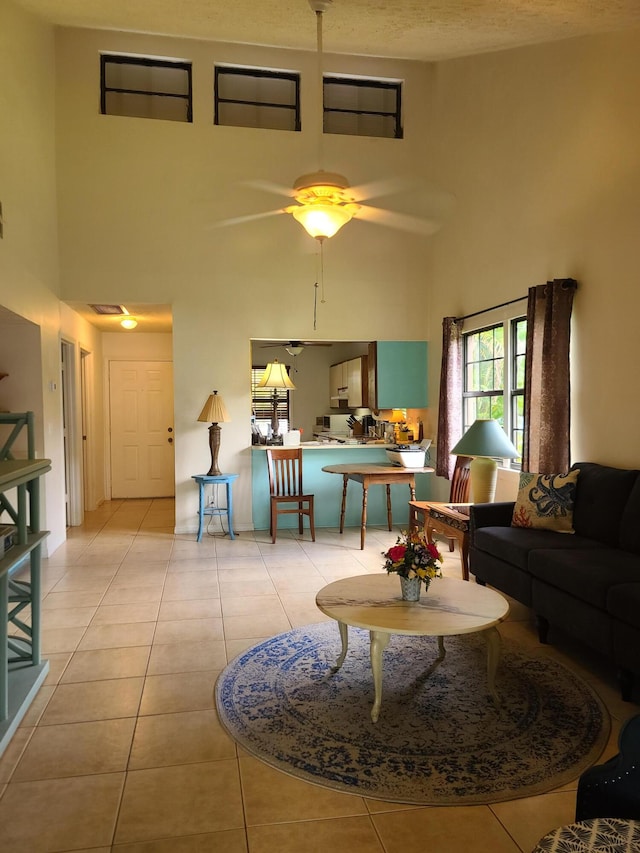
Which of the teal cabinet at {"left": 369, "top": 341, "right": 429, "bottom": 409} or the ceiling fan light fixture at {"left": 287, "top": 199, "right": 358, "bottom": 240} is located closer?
the ceiling fan light fixture at {"left": 287, "top": 199, "right": 358, "bottom": 240}

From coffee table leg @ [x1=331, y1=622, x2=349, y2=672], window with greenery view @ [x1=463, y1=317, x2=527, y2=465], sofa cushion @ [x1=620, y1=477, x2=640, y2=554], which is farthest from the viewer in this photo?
window with greenery view @ [x1=463, y1=317, x2=527, y2=465]

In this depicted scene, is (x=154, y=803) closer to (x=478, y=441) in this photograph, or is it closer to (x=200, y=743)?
(x=200, y=743)

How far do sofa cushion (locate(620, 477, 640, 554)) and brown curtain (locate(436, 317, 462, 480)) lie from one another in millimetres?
2455

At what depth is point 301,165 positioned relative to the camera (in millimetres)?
6406

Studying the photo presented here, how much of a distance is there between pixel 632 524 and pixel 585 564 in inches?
20.0

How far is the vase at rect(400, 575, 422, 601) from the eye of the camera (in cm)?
286

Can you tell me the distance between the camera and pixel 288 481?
6180mm

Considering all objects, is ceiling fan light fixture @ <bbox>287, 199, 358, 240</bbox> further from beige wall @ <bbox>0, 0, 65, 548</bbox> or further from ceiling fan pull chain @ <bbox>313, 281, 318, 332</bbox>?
beige wall @ <bbox>0, 0, 65, 548</bbox>

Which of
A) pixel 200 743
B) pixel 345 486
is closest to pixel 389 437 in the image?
pixel 345 486

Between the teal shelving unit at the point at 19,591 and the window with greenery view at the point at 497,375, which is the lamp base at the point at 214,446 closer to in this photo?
the window with greenery view at the point at 497,375

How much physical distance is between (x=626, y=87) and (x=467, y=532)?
9.93 ft

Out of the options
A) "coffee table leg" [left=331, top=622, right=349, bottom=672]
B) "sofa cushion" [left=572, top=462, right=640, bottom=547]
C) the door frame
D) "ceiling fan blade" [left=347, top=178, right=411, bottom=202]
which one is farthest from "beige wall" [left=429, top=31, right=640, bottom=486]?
the door frame

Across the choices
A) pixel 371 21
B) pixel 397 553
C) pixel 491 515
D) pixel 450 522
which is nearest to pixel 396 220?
pixel 371 21

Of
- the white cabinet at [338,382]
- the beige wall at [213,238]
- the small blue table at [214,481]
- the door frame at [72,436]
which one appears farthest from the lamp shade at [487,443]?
the door frame at [72,436]
